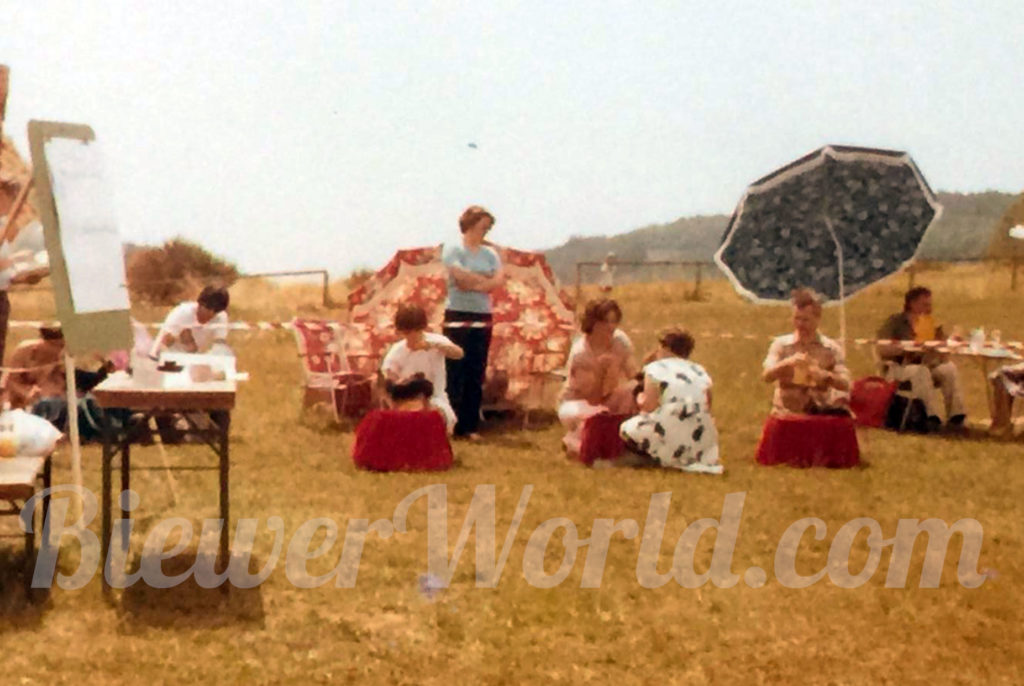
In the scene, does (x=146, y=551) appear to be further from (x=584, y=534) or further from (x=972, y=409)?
(x=972, y=409)

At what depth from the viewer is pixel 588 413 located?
6.56 m

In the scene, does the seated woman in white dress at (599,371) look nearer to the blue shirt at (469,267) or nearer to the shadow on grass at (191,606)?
the blue shirt at (469,267)

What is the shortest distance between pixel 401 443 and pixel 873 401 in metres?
3.72

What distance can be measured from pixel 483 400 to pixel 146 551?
3835mm

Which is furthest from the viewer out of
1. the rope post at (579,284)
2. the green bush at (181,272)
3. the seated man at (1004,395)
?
the rope post at (579,284)

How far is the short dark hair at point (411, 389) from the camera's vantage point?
6.38 m

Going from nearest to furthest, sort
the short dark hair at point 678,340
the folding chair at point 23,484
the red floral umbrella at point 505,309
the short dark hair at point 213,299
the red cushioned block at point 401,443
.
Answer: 1. the folding chair at point 23,484
2. the red cushioned block at point 401,443
3. the short dark hair at point 678,340
4. the short dark hair at point 213,299
5. the red floral umbrella at point 505,309

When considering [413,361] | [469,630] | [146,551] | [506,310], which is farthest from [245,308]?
[469,630]

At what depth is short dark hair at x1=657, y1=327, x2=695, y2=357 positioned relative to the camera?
20.9 feet

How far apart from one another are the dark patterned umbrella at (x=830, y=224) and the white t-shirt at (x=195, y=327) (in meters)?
3.21

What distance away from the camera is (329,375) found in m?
7.87

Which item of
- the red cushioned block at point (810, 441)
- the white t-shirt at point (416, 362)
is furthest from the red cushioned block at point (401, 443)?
the red cushioned block at point (810, 441)

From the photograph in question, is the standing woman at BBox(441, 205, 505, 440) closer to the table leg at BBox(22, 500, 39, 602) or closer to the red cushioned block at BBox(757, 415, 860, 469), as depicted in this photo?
the red cushioned block at BBox(757, 415, 860, 469)

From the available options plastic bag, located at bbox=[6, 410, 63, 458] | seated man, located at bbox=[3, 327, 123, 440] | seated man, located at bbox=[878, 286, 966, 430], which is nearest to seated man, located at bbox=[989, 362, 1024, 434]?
seated man, located at bbox=[878, 286, 966, 430]
